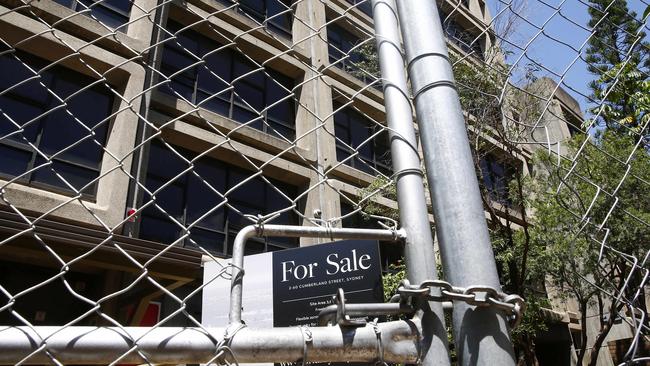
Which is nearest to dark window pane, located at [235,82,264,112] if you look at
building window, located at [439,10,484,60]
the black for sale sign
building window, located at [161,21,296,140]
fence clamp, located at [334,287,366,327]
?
building window, located at [161,21,296,140]

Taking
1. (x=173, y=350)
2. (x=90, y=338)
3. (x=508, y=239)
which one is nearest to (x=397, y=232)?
(x=173, y=350)

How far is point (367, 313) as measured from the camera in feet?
2.56

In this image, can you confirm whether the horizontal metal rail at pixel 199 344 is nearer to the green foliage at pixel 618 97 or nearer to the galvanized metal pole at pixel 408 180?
the galvanized metal pole at pixel 408 180

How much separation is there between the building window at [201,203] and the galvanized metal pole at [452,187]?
6.26 meters

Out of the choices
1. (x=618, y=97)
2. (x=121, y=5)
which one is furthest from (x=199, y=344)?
(x=121, y=5)

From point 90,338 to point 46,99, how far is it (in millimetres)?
7589


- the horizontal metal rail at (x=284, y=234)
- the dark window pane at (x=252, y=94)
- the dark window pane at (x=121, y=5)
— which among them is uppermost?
the dark window pane at (x=121, y=5)

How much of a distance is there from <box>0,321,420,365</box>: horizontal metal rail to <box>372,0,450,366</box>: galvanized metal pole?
0.12 feet

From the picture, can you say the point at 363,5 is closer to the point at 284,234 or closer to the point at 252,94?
the point at 284,234

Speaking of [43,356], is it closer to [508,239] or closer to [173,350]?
[173,350]

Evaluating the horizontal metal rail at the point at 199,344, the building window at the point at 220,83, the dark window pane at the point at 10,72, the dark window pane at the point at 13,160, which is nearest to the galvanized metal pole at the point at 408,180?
the horizontal metal rail at the point at 199,344

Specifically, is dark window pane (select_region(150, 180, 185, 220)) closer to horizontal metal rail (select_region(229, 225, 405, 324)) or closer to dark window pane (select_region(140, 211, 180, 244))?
dark window pane (select_region(140, 211, 180, 244))

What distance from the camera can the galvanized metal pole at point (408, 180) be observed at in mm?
793

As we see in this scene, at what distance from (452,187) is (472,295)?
0.21 meters
